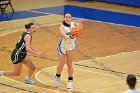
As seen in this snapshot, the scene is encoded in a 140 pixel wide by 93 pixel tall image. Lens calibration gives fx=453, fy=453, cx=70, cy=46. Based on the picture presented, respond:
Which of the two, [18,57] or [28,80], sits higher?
[18,57]

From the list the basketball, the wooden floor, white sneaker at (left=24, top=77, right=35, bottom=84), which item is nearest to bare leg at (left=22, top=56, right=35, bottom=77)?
white sneaker at (left=24, top=77, right=35, bottom=84)

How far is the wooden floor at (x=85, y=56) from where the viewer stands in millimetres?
12040

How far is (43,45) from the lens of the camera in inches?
665

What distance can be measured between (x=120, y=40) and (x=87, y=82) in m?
6.03

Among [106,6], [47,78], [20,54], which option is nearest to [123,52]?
[47,78]

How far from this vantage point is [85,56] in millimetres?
15328

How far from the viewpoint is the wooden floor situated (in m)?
12.0

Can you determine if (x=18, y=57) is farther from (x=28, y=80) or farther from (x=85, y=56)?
(x=85, y=56)

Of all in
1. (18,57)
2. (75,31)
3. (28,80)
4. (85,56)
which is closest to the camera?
(75,31)

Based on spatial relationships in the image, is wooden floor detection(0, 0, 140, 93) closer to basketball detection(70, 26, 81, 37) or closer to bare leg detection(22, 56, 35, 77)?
bare leg detection(22, 56, 35, 77)

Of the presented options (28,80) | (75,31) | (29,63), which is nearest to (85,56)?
(28,80)

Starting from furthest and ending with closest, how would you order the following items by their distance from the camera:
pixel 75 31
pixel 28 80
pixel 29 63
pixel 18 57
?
pixel 28 80 → pixel 29 63 → pixel 18 57 → pixel 75 31

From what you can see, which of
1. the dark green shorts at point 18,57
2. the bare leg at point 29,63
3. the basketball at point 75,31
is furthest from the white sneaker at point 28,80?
the basketball at point 75,31

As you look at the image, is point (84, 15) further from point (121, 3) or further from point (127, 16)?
point (121, 3)
